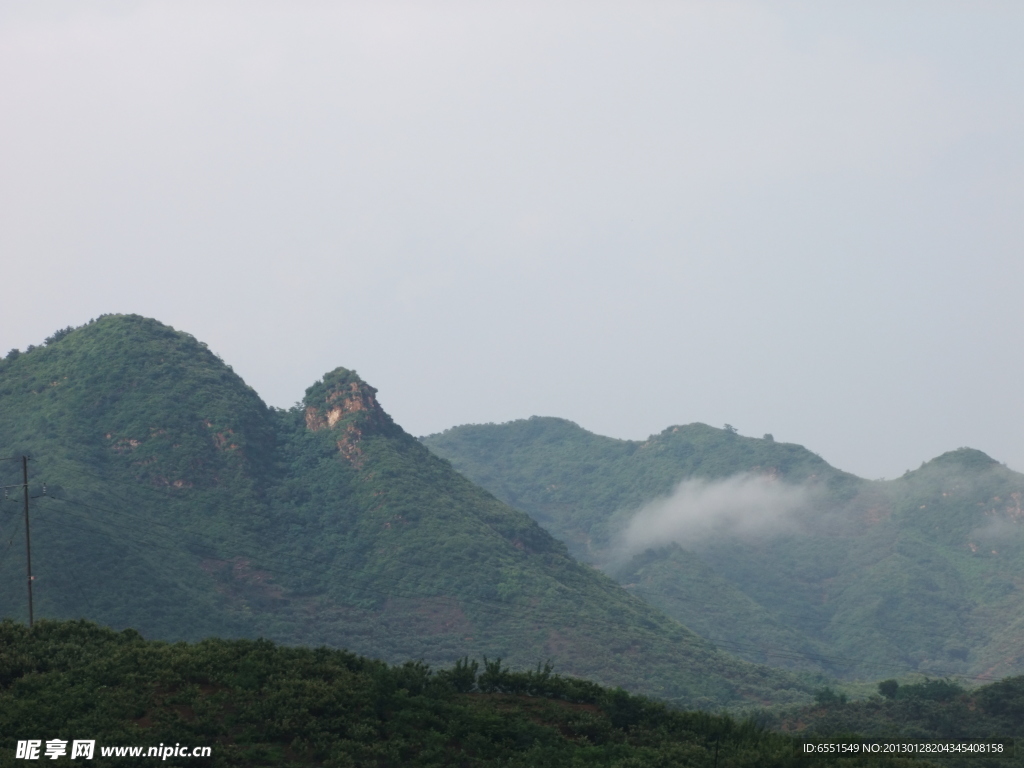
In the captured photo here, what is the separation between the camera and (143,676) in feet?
113

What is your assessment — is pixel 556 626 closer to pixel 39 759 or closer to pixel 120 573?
pixel 120 573

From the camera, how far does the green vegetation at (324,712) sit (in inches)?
1241

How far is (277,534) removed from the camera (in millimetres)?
101250

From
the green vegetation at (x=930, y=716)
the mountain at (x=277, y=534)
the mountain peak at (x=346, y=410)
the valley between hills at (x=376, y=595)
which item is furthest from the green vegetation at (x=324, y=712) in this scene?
the mountain peak at (x=346, y=410)

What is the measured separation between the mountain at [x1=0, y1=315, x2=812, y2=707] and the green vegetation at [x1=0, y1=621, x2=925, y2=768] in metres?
42.1

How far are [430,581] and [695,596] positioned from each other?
175 feet

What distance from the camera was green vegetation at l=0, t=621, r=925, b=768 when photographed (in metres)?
31.5

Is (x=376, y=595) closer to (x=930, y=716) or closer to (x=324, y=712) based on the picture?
(x=930, y=716)

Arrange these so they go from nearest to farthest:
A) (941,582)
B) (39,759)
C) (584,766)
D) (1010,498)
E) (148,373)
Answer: (39,759)
(584,766)
(148,373)
(941,582)
(1010,498)

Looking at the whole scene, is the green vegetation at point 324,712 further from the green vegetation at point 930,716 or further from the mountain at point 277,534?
the mountain at point 277,534

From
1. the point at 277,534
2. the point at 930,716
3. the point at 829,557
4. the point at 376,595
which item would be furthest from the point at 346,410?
the point at 829,557

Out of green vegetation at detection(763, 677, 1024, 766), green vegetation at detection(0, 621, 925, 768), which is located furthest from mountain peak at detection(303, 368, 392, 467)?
green vegetation at detection(0, 621, 925, 768)

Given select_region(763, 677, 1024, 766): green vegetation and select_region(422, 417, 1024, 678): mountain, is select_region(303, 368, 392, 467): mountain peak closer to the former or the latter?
select_region(422, 417, 1024, 678): mountain

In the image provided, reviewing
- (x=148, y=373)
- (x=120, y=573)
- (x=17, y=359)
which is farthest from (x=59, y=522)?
(x=17, y=359)
